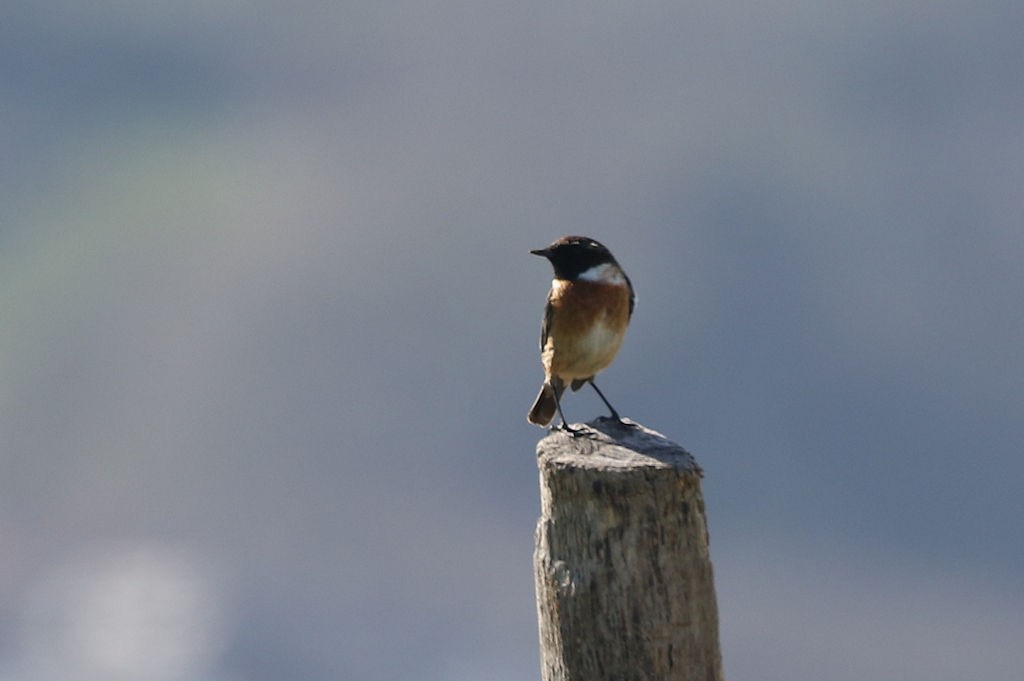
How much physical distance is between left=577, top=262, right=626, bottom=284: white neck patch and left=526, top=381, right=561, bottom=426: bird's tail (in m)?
0.91

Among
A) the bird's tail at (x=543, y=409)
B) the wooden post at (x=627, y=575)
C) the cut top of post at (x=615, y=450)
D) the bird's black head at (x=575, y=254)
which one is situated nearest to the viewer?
the wooden post at (x=627, y=575)

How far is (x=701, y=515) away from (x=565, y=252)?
12.4 feet

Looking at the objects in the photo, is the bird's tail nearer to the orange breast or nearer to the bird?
the bird

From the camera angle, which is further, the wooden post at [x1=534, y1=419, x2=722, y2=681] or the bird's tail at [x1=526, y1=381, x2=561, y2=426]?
the bird's tail at [x1=526, y1=381, x2=561, y2=426]

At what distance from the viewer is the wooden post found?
5.14 metres

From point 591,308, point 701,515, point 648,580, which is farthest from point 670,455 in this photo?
point 591,308

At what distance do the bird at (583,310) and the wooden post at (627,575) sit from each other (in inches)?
127

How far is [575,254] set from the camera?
29.1 feet

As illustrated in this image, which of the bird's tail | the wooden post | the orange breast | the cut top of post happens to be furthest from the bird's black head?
Answer: the wooden post

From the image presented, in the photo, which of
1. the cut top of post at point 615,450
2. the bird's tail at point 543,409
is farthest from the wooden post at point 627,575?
the bird's tail at point 543,409

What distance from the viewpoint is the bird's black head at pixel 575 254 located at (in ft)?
29.0

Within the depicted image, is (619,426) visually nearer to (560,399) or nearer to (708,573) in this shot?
(708,573)

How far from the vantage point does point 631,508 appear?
527cm

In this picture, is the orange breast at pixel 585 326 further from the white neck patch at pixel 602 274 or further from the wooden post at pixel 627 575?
the wooden post at pixel 627 575
